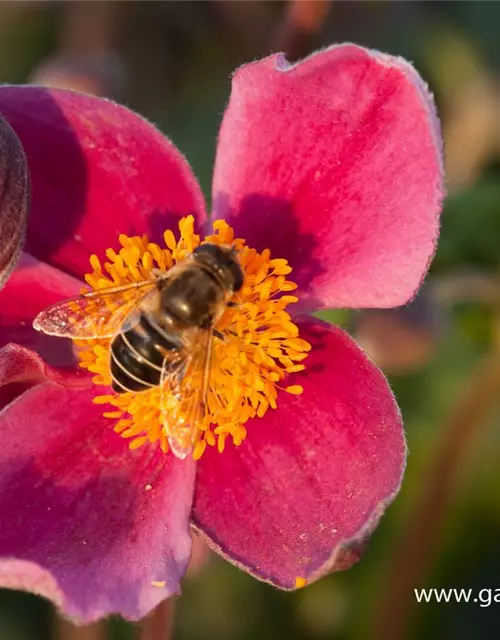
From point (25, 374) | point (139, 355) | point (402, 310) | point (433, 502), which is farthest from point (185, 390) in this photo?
point (433, 502)

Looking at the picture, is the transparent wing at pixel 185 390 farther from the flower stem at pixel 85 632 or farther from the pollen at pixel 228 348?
the flower stem at pixel 85 632

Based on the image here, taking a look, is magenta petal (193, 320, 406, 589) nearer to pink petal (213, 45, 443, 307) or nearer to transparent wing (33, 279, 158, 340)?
pink petal (213, 45, 443, 307)

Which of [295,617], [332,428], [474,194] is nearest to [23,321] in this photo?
[332,428]

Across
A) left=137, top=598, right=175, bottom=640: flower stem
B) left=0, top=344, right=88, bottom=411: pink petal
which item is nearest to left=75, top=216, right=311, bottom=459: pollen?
left=0, top=344, right=88, bottom=411: pink petal

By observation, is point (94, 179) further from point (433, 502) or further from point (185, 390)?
point (433, 502)

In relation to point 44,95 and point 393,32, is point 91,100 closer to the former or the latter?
point 44,95
